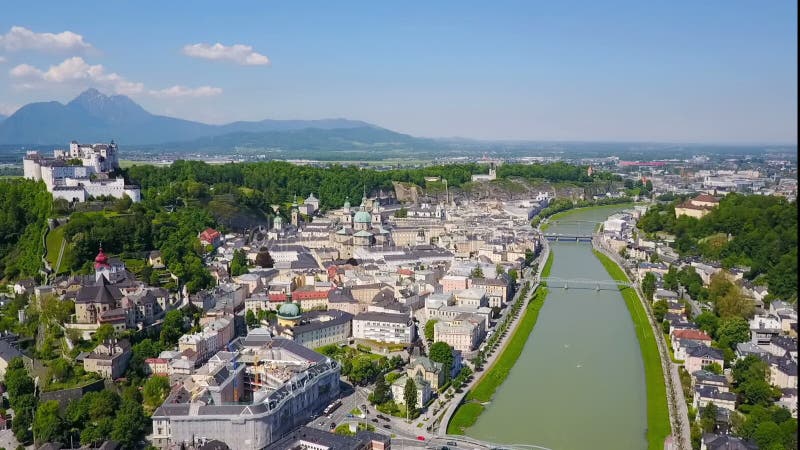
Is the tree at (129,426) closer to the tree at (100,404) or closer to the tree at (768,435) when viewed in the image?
the tree at (100,404)

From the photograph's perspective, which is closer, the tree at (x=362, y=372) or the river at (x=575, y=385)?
the river at (x=575, y=385)

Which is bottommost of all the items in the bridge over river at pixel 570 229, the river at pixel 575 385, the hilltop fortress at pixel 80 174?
the river at pixel 575 385

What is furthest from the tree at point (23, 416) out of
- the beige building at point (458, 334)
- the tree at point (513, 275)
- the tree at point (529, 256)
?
the tree at point (529, 256)

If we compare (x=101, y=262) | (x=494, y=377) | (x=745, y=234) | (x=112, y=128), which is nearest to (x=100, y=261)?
(x=101, y=262)

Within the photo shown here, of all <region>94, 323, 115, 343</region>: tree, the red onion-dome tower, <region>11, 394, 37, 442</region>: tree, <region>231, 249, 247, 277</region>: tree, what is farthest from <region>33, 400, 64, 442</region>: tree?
<region>231, 249, 247, 277</region>: tree

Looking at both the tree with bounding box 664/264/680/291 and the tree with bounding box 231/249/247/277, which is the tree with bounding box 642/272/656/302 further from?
the tree with bounding box 231/249/247/277

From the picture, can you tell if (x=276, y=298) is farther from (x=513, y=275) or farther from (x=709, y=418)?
(x=709, y=418)

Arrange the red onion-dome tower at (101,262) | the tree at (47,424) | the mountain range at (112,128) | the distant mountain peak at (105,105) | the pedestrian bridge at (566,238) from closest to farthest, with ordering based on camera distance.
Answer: the tree at (47,424) → the red onion-dome tower at (101,262) → the pedestrian bridge at (566,238) → the mountain range at (112,128) → the distant mountain peak at (105,105)
